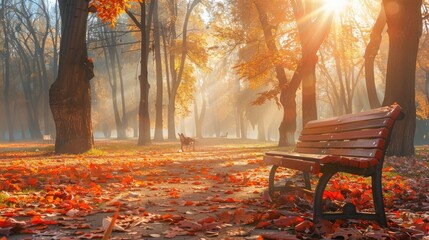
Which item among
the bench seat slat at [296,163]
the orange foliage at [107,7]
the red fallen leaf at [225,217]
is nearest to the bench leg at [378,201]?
the bench seat slat at [296,163]

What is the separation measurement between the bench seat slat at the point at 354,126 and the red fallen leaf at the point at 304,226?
1184mm

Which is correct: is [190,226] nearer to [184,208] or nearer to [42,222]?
[184,208]

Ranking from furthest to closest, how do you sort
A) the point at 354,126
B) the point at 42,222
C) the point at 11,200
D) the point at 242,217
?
the point at 11,200, the point at 354,126, the point at 242,217, the point at 42,222

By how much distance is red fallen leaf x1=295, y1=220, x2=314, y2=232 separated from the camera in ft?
12.8

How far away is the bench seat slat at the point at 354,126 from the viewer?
420 cm

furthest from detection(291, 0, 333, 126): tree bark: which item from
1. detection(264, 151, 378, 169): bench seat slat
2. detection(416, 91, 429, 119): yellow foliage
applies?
detection(416, 91, 429, 119): yellow foliage

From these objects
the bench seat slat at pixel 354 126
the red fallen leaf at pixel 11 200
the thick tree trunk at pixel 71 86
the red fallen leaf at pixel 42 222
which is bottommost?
the red fallen leaf at pixel 42 222

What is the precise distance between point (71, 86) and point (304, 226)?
1165 centimetres

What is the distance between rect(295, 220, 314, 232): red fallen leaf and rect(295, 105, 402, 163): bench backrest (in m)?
0.85

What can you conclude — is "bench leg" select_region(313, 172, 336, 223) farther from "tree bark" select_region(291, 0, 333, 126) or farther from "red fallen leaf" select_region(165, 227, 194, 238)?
"tree bark" select_region(291, 0, 333, 126)

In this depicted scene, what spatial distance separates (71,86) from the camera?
46.1ft

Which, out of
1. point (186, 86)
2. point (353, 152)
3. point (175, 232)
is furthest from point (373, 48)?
point (186, 86)

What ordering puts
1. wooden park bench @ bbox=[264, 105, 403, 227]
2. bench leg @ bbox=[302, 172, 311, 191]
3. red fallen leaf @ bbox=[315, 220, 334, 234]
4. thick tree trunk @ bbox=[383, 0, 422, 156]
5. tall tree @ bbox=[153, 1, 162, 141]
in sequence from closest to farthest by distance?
1. red fallen leaf @ bbox=[315, 220, 334, 234]
2. wooden park bench @ bbox=[264, 105, 403, 227]
3. bench leg @ bbox=[302, 172, 311, 191]
4. thick tree trunk @ bbox=[383, 0, 422, 156]
5. tall tree @ bbox=[153, 1, 162, 141]

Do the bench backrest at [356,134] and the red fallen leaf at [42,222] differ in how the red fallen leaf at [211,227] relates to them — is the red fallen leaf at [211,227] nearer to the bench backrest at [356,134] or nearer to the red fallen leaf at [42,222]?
the red fallen leaf at [42,222]
